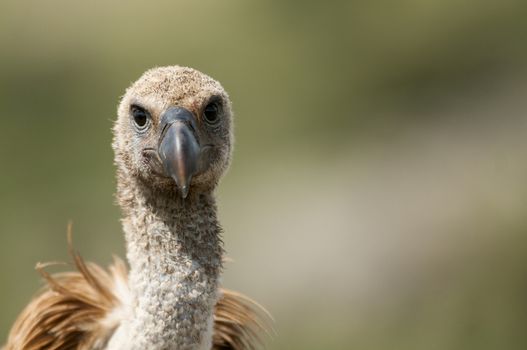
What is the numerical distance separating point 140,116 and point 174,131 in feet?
0.75

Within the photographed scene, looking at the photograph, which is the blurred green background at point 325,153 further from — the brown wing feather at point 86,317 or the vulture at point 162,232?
the vulture at point 162,232

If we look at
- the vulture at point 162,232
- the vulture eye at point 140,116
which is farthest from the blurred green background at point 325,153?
the vulture eye at point 140,116

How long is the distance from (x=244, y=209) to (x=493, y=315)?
1913 mm

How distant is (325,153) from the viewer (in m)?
7.65

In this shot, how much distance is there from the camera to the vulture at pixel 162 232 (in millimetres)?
2945

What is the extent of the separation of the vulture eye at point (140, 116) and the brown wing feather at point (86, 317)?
560mm

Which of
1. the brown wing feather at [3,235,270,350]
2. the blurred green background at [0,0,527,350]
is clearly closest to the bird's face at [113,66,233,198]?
the brown wing feather at [3,235,270,350]

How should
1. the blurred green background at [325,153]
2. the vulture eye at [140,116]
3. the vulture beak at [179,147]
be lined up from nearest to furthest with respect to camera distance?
the vulture beak at [179,147] < the vulture eye at [140,116] < the blurred green background at [325,153]

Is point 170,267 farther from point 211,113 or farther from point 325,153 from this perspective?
point 325,153

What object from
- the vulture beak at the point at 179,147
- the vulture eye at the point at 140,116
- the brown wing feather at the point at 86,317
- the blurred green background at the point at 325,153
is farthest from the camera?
the blurred green background at the point at 325,153

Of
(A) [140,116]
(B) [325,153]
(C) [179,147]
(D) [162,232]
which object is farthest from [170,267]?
(B) [325,153]

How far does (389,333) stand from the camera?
253 inches

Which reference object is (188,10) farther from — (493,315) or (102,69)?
(493,315)

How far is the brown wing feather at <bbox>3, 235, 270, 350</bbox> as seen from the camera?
3.29 meters
